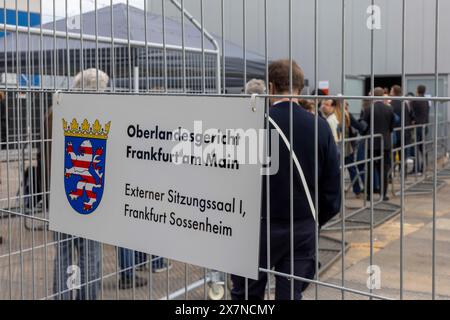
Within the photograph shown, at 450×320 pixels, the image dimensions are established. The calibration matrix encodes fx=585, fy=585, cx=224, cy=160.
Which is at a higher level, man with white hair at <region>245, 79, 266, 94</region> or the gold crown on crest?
man with white hair at <region>245, 79, 266, 94</region>

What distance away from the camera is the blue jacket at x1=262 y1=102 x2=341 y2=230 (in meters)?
2.72

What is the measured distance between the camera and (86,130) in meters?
2.58

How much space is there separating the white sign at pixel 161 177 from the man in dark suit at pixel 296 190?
1.80ft

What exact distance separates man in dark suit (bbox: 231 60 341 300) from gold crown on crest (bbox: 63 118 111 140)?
75 centimetres

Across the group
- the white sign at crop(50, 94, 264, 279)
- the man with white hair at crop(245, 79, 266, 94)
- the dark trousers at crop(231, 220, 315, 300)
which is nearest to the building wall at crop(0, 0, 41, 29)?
the white sign at crop(50, 94, 264, 279)

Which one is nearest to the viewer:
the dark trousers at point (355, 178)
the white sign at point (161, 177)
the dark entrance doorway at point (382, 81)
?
the white sign at point (161, 177)

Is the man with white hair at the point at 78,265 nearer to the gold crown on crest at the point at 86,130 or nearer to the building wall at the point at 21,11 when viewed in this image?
the building wall at the point at 21,11

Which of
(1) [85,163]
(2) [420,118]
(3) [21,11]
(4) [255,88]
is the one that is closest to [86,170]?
(1) [85,163]

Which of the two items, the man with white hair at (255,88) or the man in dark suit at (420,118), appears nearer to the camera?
the man with white hair at (255,88)

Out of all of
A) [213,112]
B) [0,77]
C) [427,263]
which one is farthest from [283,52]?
[427,263]

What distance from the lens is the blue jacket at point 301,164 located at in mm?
2717

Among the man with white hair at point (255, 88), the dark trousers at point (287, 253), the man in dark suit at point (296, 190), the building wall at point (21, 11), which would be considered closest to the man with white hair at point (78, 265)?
the building wall at point (21, 11)

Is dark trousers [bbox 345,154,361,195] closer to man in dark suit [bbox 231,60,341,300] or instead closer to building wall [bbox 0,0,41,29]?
man in dark suit [bbox 231,60,341,300]

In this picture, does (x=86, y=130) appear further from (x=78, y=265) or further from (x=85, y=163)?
(x=78, y=265)
